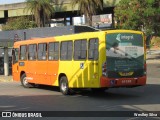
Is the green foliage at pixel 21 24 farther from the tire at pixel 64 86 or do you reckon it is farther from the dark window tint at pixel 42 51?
the tire at pixel 64 86

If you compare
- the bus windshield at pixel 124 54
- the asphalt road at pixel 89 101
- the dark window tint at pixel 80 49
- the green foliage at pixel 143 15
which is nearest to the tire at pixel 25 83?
the asphalt road at pixel 89 101

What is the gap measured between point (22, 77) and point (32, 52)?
7.40 feet

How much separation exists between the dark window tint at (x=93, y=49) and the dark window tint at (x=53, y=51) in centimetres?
273

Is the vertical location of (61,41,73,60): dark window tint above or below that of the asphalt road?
above

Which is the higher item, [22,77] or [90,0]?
[90,0]

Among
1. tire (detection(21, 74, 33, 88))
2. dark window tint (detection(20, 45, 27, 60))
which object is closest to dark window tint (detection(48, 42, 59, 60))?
dark window tint (detection(20, 45, 27, 60))

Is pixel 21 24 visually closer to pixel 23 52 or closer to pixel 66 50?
pixel 23 52

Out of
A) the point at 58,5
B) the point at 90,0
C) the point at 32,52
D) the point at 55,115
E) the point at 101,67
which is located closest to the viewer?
the point at 55,115

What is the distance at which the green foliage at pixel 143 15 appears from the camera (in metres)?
35.1

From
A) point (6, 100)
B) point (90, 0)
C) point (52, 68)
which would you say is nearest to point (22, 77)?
point (52, 68)

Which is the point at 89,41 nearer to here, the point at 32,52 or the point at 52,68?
the point at 52,68

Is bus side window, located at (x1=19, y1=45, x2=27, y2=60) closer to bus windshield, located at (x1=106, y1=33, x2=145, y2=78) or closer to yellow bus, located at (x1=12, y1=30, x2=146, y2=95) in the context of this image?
yellow bus, located at (x1=12, y1=30, x2=146, y2=95)

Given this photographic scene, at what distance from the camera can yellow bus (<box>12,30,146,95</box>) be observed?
16.9 meters

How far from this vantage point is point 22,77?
24000 millimetres
